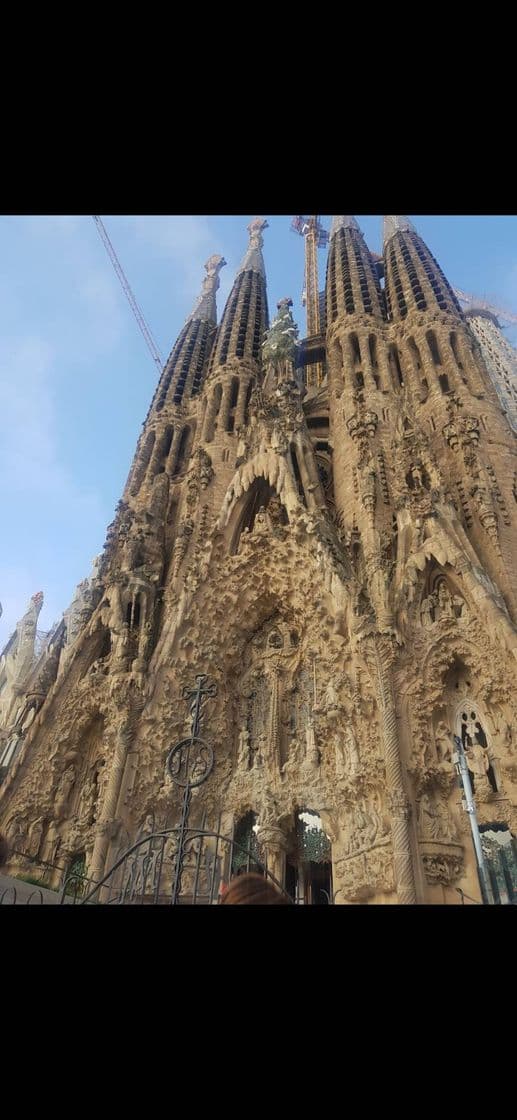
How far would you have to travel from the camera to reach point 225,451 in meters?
Result: 19.0

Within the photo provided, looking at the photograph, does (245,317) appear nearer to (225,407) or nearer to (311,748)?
(225,407)

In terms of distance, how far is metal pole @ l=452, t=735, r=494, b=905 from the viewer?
9.34 metres

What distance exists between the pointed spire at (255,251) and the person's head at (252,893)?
30893 mm

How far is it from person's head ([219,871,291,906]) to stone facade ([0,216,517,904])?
7.78m

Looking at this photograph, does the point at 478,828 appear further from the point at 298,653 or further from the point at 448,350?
the point at 448,350

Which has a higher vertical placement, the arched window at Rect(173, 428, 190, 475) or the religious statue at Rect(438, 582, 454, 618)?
the arched window at Rect(173, 428, 190, 475)

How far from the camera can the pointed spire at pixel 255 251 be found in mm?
29683

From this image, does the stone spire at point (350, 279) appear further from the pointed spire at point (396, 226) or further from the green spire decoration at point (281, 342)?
the green spire decoration at point (281, 342)

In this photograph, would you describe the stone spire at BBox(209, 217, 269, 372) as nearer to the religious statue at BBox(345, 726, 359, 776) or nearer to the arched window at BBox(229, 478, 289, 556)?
the arched window at BBox(229, 478, 289, 556)

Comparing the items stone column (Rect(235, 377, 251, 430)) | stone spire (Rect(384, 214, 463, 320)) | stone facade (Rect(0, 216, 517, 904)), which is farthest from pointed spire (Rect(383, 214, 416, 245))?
stone column (Rect(235, 377, 251, 430))

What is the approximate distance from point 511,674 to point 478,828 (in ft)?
8.20

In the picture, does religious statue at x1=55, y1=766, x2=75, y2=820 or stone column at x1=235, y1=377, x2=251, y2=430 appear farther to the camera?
stone column at x1=235, y1=377, x2=251, y2=430

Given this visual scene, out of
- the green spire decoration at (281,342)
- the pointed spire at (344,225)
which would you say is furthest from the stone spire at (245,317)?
the pointed spire at (344,225)

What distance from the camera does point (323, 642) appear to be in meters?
12.2
